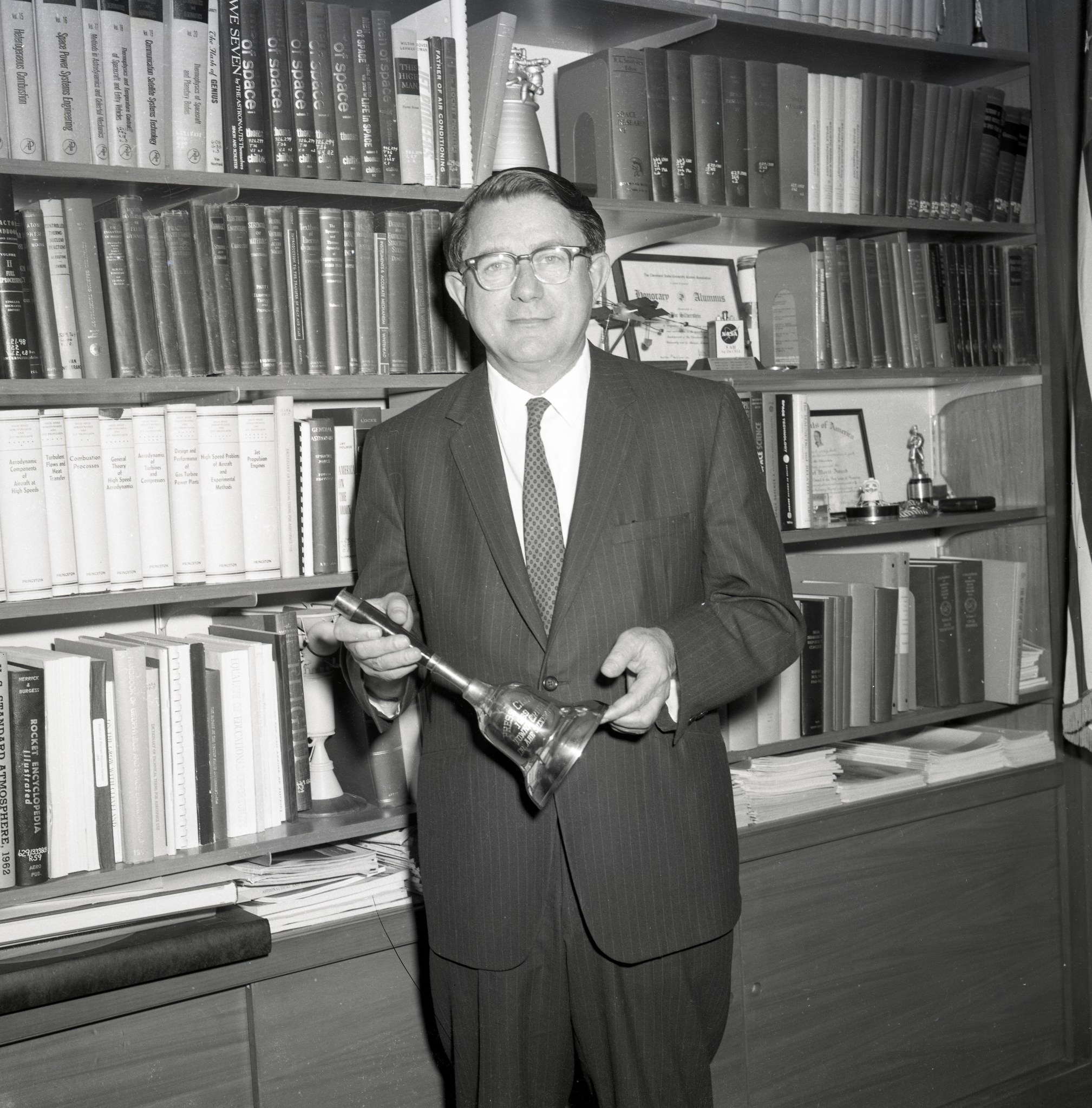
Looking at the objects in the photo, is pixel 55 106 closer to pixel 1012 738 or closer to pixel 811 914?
pixel 811 914

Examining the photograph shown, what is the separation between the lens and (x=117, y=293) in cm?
186

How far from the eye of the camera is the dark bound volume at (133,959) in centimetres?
171

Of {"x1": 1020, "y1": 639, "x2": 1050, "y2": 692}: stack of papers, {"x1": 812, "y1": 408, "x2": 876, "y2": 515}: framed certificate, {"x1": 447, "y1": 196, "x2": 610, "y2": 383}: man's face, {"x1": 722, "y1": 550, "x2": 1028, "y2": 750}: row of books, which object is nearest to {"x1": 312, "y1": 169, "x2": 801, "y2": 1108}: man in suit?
{"x1": 447, "y1": 196, "x2": 610, "y2": 383}: man's face

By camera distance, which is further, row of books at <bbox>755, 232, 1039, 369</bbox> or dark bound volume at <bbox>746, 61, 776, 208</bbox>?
row of books at <bbox>755, 232, 1039, 369</bbox>

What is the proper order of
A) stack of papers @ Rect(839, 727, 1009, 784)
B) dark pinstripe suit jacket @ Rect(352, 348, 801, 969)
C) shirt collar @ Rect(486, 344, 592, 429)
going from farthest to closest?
stack of papers @ Rect(839, 727, 1009, 784), shirt collar @ Rect(486, 344, 592, 429), dark pinstripe suit jacket @ Rect(352, 348, 801, 969)

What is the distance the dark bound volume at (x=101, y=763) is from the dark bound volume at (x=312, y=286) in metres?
0.60

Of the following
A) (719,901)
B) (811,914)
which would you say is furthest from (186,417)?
(811,914)

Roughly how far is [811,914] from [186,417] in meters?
1.56

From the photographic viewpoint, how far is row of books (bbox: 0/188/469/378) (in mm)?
1812

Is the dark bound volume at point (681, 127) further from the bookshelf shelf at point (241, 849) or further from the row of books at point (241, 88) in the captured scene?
the bookshelf shelf at point (241, 849)

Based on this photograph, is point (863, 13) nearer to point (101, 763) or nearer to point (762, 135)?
point (762, 135)

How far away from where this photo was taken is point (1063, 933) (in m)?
2.83

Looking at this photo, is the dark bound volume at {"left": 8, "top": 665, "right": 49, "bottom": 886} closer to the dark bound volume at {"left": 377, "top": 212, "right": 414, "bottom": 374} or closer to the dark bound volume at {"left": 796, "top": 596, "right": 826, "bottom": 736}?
the dark bound volume at {"left": 377, "top": 212, "right": 414, "bottom": 374}

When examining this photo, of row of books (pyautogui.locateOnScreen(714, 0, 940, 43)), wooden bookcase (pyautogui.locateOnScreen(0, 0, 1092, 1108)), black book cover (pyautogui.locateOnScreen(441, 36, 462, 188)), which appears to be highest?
row of books (pyautogui.locateOnScreen(714, 0, 940, 43))
